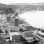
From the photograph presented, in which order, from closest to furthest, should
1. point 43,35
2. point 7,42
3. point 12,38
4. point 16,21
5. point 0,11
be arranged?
point 7,42, point 12,38, point 43,35, point 16,21, point 0,11

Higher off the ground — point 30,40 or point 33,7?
point 33,7

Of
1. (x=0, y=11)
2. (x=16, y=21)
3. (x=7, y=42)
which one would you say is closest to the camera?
(x=7, y=42)

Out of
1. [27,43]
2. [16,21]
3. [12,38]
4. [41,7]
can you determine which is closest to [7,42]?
[12,38]

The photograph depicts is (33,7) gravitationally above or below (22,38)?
above

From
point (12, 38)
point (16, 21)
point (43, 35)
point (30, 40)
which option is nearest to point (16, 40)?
point (12, 38)

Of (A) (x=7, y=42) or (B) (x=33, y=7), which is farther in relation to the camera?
(B) (x=33, y=7)

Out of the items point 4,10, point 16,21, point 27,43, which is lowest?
point 27,43

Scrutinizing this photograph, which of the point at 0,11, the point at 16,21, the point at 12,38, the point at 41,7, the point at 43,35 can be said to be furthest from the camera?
the point at 41,7

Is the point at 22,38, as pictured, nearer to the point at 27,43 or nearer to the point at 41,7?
the point at 27,43

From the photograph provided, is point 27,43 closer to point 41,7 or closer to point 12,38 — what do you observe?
point 12,38
